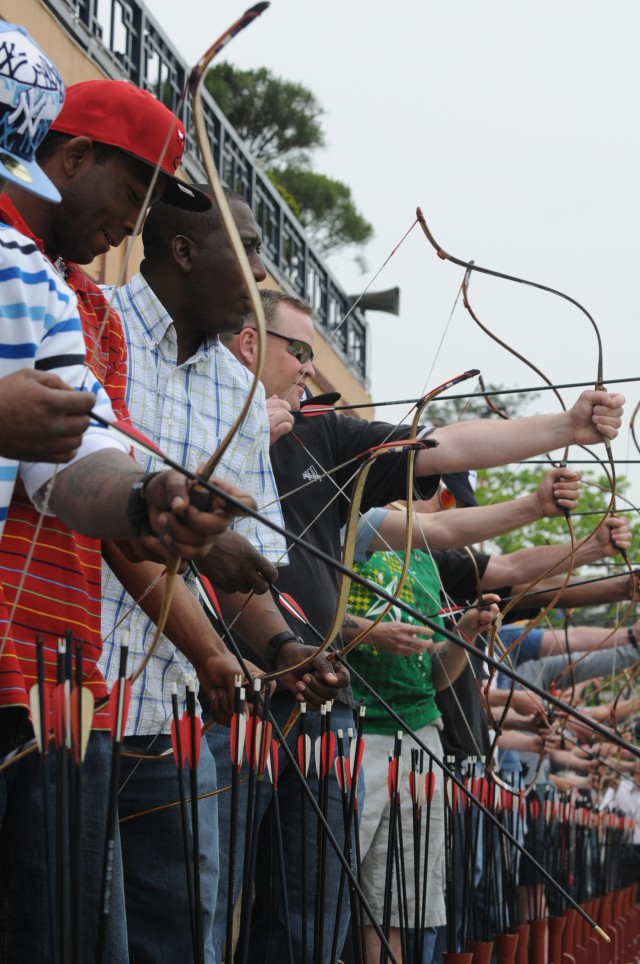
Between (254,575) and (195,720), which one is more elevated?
(254,575)

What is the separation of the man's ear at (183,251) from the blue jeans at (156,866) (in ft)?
3.37

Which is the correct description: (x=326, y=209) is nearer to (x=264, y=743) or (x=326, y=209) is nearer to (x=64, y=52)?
(x=64, y=52)

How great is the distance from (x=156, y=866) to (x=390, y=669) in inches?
63.0

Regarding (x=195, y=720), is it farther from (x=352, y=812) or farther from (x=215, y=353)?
(x=215, y=353)

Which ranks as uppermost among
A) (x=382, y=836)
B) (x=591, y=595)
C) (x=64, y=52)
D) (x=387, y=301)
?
(x=387, y=301)

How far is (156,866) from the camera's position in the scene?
212 centimetres

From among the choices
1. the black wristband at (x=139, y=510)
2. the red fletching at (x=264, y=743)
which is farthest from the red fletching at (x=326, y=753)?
the black wristband at (x=139, y=510)

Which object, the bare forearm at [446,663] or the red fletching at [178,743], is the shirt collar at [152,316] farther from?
the bare forearm at [446,663]

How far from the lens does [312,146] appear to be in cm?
3020

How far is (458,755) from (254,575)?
105 inches

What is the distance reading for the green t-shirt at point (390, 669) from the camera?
362 cm

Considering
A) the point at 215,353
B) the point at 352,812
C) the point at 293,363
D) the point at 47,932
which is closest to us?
the point at 47,932

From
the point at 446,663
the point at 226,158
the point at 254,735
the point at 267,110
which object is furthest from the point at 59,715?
the point at 267,110

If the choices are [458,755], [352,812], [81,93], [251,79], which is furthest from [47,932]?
[251,79]
